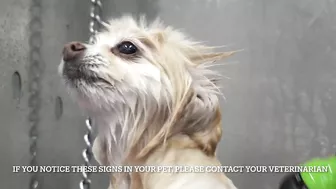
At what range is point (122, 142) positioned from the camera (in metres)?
0.54

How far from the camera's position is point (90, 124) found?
54 centimetres

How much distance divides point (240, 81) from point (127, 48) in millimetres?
207

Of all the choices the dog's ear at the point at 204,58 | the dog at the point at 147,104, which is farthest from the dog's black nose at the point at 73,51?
the dog's ear at the point at 204,58

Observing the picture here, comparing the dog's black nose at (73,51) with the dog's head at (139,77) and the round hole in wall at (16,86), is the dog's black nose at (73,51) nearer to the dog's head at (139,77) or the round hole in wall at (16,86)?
the dog's head at (139,77)

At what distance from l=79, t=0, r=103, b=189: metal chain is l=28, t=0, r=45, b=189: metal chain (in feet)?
0.42

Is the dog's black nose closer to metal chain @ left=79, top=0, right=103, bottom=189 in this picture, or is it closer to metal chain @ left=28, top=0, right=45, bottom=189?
metal chain @ left=79, top=0, right=103, bottom=189

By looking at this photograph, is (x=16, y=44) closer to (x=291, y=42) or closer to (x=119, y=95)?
(x=119, y=95)

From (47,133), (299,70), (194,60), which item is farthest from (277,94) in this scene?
(47,133)

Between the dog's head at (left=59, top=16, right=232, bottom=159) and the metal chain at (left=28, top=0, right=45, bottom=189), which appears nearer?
the dog's head at (left=59, top=16, right=232, bottom=159)

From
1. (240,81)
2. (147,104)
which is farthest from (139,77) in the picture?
(240,81)

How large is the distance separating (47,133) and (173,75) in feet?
0.81

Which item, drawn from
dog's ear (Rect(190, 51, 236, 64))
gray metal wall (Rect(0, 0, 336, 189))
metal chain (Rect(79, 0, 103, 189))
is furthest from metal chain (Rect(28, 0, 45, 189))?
dog's ear (Rect(190, 51, 236, 64))

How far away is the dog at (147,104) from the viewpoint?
52 cm

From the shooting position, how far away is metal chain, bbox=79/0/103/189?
1.63 feet
